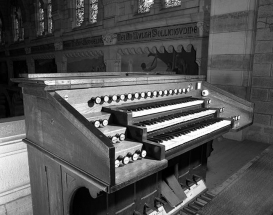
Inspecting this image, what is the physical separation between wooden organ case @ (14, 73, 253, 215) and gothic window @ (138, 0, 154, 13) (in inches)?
206

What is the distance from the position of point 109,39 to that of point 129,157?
754cm

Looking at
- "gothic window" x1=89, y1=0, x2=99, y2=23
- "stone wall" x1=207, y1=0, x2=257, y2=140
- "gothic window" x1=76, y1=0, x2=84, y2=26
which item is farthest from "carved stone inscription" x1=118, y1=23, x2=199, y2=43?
"gothic window" x1=76, y1=0, x2=84, y2=26

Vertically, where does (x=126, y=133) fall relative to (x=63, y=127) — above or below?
below

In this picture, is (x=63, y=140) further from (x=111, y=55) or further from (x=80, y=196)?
(x=111, y=55)

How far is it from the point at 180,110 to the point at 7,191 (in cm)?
201

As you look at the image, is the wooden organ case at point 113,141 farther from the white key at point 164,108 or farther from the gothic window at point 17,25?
the gothic window at point 17,25

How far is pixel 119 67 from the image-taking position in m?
8.41

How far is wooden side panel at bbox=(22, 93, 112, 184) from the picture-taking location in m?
1.40

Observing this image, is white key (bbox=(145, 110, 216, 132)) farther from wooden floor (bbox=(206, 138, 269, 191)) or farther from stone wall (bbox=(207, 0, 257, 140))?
stone wall (bbox=(207, 0, 257, 140))

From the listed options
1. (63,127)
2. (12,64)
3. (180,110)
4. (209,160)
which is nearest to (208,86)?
(180,110)

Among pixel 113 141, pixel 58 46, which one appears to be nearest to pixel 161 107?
pixel 113 141

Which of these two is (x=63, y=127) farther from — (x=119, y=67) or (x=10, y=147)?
(x=119, y=67)

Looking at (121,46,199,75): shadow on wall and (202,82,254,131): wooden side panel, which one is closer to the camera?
(202,82,254,131): wooden side panel

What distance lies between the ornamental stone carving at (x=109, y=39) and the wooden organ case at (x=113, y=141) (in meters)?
5.87
